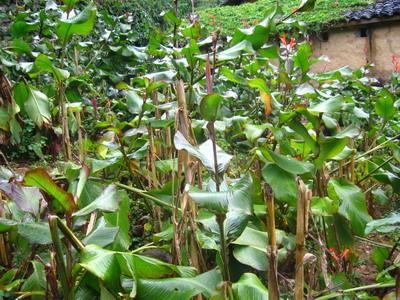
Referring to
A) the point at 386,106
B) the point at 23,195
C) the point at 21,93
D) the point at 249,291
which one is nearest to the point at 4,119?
the point at 21,93

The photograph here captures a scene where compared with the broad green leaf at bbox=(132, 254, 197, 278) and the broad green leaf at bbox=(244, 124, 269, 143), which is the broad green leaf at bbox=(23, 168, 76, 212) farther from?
the broad green leaf at bbox=(244, 124, 269, 143)

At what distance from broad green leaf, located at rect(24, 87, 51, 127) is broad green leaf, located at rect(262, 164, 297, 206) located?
35.1 inches

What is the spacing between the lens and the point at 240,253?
0.94m

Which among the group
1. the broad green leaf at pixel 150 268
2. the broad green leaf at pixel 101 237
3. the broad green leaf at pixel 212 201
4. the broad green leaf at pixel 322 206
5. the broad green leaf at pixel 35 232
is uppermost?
the broad green leaf at pixel 212 201

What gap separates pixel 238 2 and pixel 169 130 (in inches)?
565

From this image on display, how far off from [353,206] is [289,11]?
30.2ft

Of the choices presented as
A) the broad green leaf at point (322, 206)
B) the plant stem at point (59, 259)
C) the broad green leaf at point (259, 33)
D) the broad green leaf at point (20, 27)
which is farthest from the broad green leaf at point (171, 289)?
the broad green leaf at point (20, 27)

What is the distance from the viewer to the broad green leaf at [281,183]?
1030mm

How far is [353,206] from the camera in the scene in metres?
1.20

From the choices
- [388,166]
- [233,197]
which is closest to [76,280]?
[233,197]

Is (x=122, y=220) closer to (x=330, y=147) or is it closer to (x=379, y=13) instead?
(x=330, y=147)

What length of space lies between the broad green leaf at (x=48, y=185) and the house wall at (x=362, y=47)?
7.27m

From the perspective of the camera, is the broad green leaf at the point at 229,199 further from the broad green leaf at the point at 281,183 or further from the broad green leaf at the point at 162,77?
the broad green leaf at the point at 162,77

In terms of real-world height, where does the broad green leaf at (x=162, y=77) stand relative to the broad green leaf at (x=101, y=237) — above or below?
above
